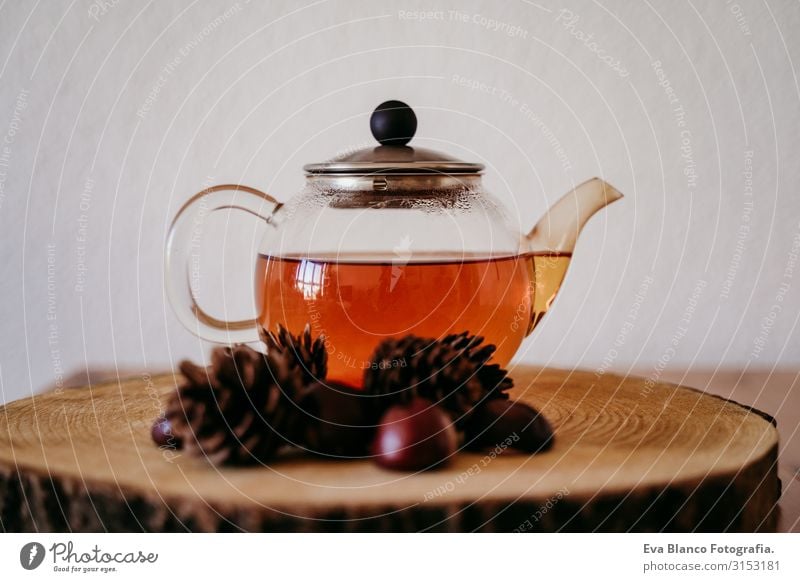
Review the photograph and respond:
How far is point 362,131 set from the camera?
724 mm

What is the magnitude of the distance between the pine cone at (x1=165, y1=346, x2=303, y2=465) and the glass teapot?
4 centimetres

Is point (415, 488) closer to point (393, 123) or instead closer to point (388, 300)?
point (388, 300)

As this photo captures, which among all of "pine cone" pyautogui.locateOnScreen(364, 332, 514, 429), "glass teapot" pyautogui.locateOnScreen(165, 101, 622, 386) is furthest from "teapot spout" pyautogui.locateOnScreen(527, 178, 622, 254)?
"pine cone" pyautogui.locateOnScreen(364, 332, 514, 429)

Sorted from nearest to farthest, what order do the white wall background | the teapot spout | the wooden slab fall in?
the wooden slab → the teapot spout → the white wall background

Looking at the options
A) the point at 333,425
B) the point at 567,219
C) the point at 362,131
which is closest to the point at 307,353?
the point at 333,425

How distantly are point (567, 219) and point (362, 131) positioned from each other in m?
0.25

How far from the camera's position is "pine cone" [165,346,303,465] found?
43cm

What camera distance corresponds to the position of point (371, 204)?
48 cm

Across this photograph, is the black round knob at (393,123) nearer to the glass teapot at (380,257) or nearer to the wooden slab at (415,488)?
the glass teapot at (380,257)

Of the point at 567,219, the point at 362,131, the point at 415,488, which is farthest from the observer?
the point at 362,131

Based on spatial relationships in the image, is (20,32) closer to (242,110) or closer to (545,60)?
(242,110)

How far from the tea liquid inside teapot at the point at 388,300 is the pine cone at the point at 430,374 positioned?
0.04ft

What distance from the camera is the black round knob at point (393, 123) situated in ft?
1.58

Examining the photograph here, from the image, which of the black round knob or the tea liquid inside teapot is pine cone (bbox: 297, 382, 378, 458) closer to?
the tea liquid inside teapot
